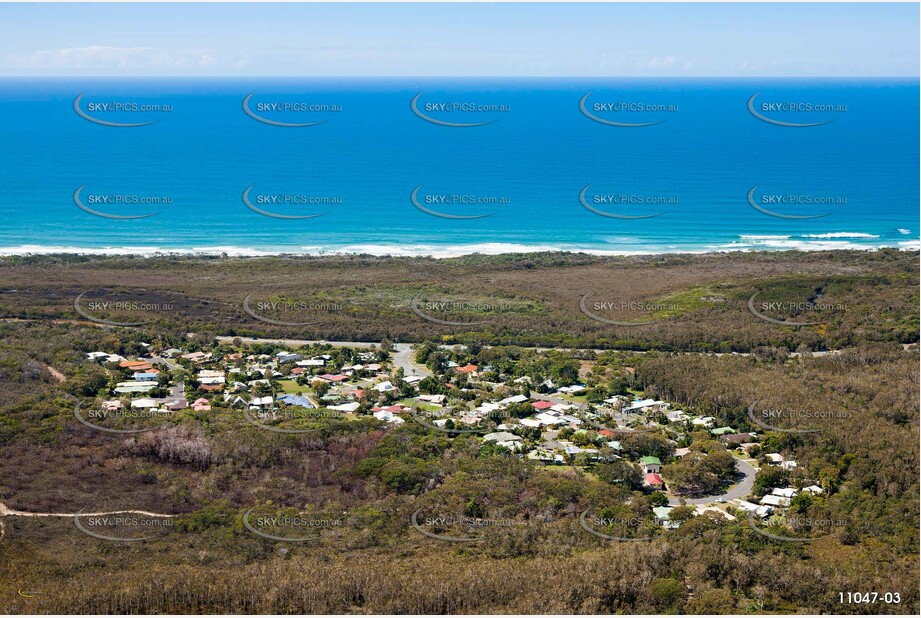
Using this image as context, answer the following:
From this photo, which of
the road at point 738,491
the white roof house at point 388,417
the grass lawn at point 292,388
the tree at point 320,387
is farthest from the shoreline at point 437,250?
the road at point 738,491

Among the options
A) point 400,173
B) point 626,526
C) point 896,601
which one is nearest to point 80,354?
point 626,526

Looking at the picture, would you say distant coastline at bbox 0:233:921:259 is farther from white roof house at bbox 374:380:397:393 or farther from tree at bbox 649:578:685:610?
tree at bbox 649:578:685:610

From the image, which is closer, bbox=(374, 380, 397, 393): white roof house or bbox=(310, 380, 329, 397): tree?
bbox=(310, 380, 329, 397): tree

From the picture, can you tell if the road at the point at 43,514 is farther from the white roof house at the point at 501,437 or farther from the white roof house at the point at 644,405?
the white roof house at the point at 644,405

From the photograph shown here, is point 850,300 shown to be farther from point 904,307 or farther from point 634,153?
point 634,153

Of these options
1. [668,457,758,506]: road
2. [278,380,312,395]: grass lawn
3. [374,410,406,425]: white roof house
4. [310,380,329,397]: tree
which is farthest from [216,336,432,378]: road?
[668,457,758,506]: road

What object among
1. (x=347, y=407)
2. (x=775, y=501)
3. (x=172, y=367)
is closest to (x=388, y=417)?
(x=347, y=407)
